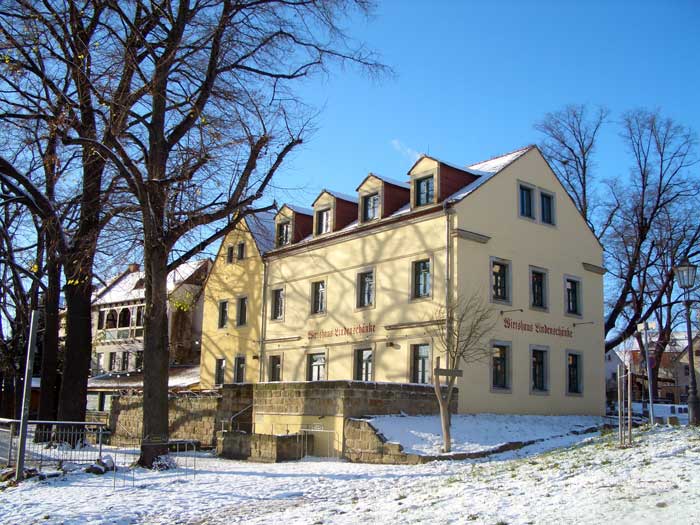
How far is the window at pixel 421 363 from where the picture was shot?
25688 mm

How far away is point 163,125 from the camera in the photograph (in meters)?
17.8

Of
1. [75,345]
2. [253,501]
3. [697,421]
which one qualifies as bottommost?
[253,501]

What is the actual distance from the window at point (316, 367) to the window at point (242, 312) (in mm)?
5782

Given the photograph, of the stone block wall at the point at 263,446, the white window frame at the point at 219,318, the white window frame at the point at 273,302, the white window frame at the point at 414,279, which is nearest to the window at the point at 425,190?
the white window frame at the point at 414,279

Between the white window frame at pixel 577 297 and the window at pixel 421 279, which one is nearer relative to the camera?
the window at pixel 421 279

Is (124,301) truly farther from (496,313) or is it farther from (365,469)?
(365,469)

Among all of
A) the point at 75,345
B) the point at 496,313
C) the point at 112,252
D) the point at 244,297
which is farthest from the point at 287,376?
the point at 112,252

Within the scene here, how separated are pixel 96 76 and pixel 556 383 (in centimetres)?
1977

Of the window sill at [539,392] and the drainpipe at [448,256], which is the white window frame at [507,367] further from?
the drainpipe at [448,256]

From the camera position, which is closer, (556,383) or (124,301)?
(556,383)

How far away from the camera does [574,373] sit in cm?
2895

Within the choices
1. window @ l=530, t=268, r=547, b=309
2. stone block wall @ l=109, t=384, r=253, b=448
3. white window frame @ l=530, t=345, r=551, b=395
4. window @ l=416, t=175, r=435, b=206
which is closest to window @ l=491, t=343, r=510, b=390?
white window frame @ l=530, t=345, r=551, b=395

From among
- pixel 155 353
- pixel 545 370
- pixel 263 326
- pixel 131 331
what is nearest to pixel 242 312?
pixel 263 326

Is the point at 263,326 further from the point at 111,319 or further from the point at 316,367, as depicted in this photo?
the point at 111,319
